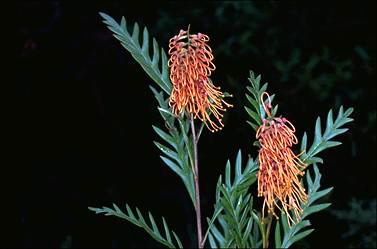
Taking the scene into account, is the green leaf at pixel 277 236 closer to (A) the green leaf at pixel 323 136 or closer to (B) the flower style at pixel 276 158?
(A) the green leaf at pixel 323 136

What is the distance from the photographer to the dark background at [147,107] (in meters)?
2.66

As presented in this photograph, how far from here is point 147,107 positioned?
2953 millimetres

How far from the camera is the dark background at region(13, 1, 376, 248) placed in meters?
2.66

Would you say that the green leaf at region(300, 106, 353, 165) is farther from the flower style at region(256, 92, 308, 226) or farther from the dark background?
the dark background

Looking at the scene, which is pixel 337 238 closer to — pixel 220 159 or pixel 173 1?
pixel 220 159

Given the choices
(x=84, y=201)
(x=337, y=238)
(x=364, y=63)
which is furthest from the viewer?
(x=364, y=63)

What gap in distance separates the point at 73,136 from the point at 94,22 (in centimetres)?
50

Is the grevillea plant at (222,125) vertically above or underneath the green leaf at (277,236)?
above

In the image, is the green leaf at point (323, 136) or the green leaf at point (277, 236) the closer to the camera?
the green leaf at point (323, 136)

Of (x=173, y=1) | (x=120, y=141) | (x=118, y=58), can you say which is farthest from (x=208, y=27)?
(x=120, y=141)

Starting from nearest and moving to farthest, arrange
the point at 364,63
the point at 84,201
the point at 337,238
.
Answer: the point at 84,201, the point at 337,238, the point at 364,63

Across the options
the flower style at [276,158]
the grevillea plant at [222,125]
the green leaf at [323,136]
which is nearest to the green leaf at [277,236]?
the grevillea plant at [222,125]

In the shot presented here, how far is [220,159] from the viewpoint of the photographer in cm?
292

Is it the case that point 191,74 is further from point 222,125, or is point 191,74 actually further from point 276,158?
point 276,158
